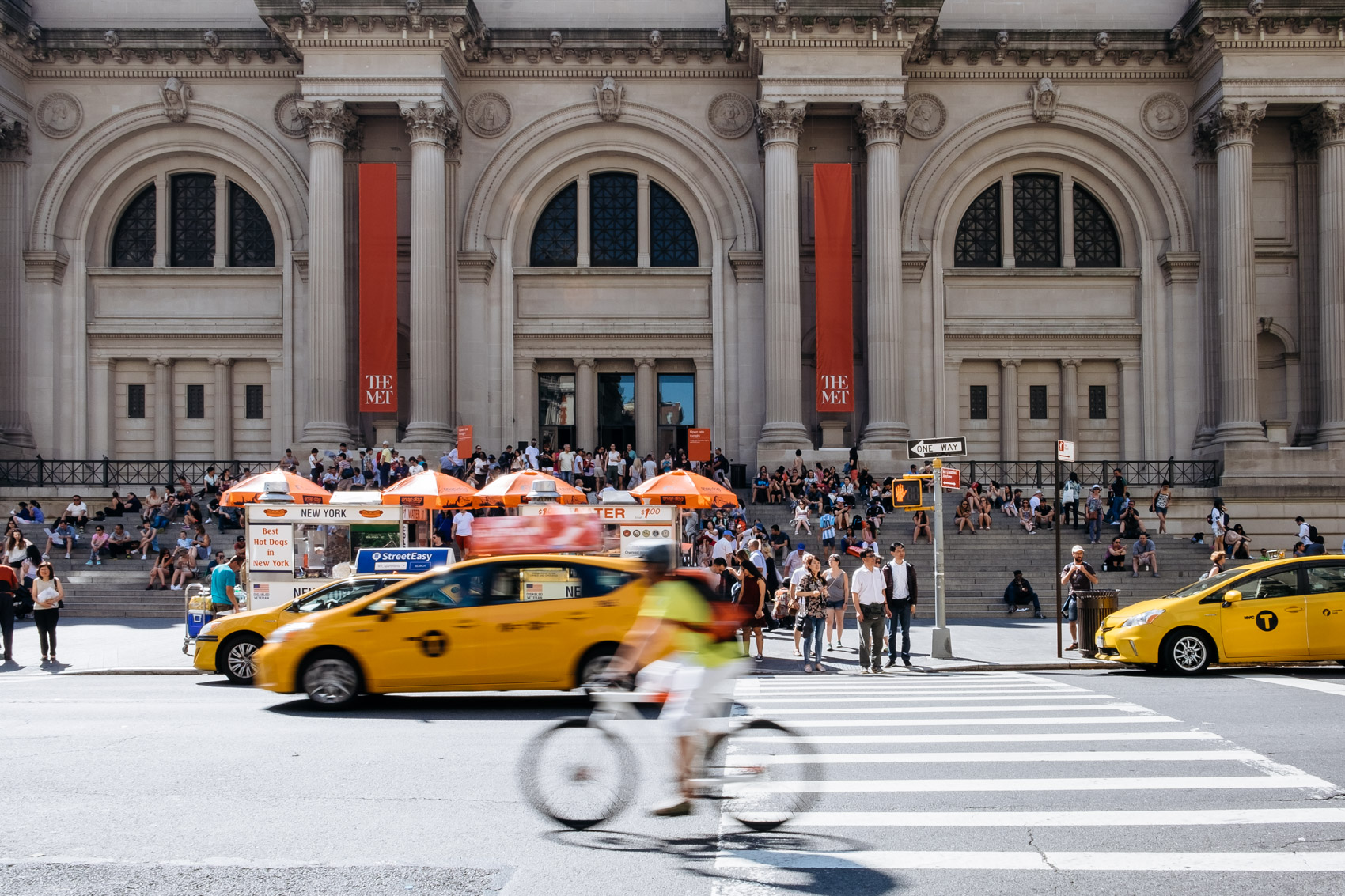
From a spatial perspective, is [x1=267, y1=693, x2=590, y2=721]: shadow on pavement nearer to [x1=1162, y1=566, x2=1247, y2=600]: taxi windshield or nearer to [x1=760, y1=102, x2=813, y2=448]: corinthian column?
[x1=1162, y1=566, x2=1247, y2=600]: taxi windshield

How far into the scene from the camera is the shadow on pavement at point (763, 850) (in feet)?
19.9

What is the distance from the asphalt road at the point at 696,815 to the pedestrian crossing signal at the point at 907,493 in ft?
21.1

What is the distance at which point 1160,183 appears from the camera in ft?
119

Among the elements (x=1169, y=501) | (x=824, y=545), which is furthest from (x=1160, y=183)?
(x=824, y=545)

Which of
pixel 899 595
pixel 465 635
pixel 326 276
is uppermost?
pixel 326 276

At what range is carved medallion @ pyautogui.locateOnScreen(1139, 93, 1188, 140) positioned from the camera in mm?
36094

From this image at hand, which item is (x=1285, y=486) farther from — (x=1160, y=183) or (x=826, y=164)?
(x=826, y=164)

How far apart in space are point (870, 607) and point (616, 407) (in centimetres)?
2164

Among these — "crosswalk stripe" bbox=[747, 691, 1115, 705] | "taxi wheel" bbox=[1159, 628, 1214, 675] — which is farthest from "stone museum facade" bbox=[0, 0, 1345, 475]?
"crosswalk stripe" bbox=[747, 691, 1115, 705]

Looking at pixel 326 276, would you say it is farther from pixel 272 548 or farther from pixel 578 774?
pixel 578 774

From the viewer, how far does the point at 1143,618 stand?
15164mm

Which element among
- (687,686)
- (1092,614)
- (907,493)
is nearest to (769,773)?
(687,686)

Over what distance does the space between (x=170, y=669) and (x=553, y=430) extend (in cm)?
2104

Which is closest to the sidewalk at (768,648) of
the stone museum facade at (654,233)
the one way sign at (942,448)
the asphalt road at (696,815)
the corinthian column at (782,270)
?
the one way sign at (942,448)
